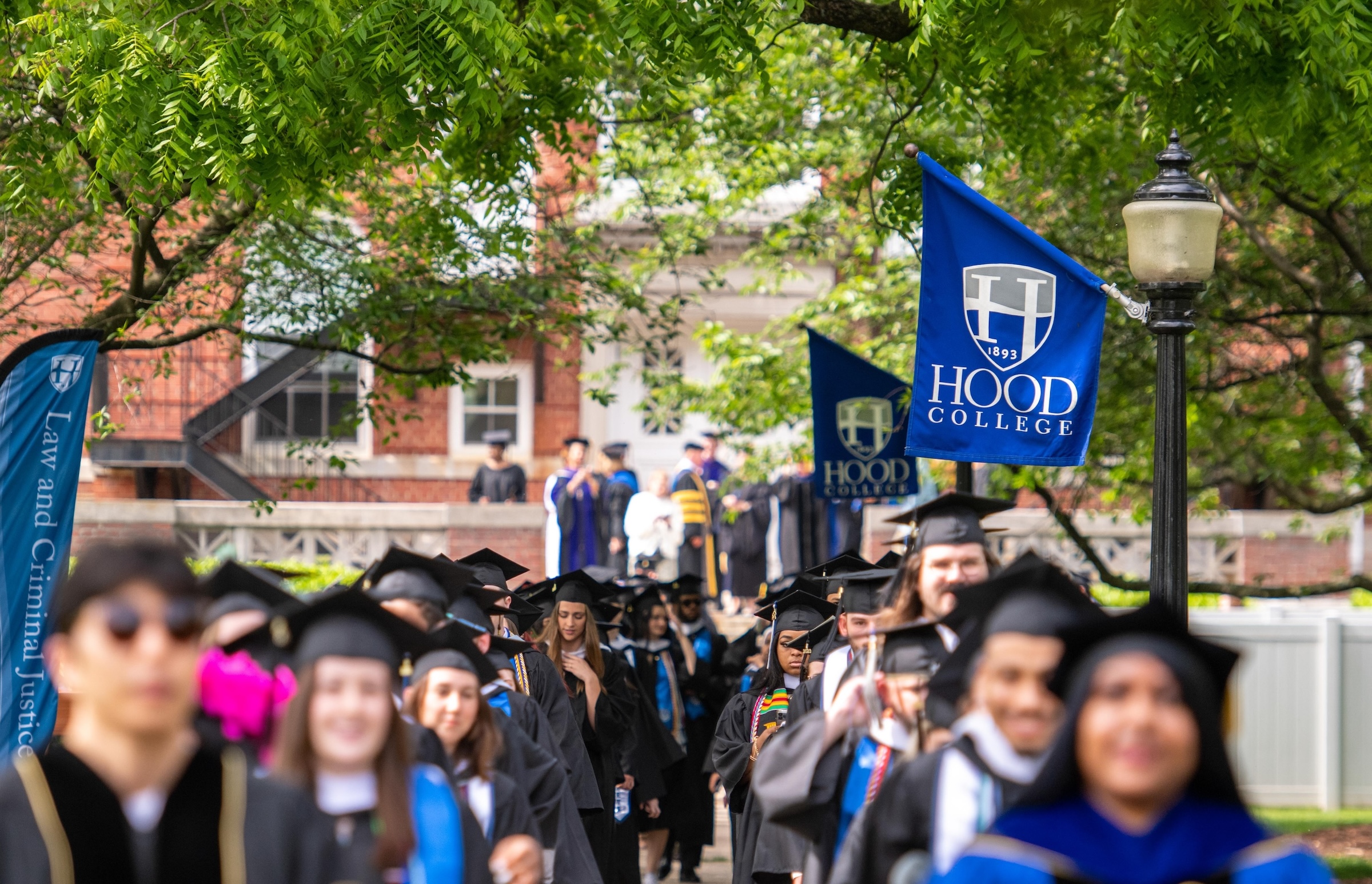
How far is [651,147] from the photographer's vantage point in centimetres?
1154

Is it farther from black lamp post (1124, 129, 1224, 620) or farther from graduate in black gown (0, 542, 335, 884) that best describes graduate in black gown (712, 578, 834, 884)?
graduate in black gown (0, 542, 335, 884)

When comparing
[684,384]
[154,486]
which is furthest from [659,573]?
[154,486]

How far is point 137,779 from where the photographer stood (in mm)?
2699

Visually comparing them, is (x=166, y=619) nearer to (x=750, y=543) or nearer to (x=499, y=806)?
(x=499, y=806)

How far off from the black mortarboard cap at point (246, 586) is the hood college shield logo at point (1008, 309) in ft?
12.6

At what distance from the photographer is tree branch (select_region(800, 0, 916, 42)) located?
25.7 ft

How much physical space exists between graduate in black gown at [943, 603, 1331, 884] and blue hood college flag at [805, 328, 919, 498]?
7.67 m

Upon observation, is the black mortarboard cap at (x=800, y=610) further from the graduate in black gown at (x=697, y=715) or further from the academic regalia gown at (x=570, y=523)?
the academic regalia gown at (x=570, y=523)

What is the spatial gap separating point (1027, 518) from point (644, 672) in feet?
28.8

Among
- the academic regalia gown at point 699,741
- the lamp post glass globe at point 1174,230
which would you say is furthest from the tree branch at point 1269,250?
the academic regalia gown at point 699,741

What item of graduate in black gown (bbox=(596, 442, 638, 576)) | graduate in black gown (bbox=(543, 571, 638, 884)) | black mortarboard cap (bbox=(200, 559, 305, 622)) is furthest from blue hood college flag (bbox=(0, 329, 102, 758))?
graduate in black gown (bbox=(596, 442, 638, 576))

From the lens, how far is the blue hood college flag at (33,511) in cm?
664

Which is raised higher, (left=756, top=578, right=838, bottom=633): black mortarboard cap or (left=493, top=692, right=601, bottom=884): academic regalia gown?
(left=756, top=578, right=838, bottom=633): black mortarboard cap

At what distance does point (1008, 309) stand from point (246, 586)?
4099 millimetres
